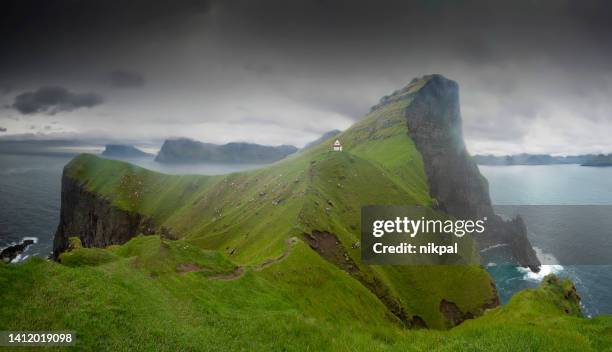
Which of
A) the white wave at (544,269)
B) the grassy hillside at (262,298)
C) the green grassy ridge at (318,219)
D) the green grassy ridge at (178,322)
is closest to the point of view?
the green grassy ridge at (178,322)

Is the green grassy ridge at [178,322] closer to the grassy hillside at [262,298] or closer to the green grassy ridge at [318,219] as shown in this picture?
the grassy hillside at [262,298]

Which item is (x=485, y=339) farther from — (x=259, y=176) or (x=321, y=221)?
(x=259, y=176)

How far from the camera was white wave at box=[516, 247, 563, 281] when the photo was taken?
15600cm

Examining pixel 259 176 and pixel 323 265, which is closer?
pixel 323 265

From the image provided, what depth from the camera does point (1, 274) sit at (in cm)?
2052

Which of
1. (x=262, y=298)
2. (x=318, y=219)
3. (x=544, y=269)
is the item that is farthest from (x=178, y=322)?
(x=544, y=269)

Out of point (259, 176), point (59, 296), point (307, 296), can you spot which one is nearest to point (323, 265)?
point (307, 296)

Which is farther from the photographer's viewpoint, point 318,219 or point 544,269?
point 544,269

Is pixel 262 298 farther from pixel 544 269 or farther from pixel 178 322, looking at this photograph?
pixel 544 269

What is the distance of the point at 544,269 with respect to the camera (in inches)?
6442


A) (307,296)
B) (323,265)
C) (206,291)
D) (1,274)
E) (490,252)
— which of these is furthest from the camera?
(490,252)

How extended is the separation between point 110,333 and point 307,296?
116ft

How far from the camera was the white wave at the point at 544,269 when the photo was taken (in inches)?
6142

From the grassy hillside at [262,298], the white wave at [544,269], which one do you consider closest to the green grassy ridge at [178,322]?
the grassy hillside at [262,298]
